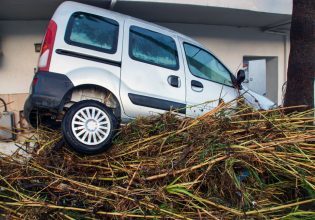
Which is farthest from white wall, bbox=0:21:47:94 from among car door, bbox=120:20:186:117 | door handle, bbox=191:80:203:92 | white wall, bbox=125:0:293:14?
door handle, bbox=191:80:203:92

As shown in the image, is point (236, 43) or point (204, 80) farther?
point (236, 43)

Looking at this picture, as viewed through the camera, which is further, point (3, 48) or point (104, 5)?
point (3, 48)

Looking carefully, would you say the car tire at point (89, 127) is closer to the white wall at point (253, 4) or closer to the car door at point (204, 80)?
the car door at point (204, 80)

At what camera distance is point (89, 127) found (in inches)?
169

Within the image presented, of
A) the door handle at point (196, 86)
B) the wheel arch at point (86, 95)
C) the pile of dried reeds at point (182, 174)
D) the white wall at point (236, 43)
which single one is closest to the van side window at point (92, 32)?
the wheel arch at point (86, 95)

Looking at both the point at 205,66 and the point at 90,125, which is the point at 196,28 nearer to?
the point at 205,66

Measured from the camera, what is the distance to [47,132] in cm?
468

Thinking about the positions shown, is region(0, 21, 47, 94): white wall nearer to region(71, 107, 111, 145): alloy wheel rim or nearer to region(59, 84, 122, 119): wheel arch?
region(59, 84, 122, 119): wheel arch

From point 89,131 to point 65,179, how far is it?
2.62 ft

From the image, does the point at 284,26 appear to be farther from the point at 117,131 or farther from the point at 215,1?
the point at 117,131

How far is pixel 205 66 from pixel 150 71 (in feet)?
3.34

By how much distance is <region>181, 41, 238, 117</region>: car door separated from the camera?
17.9 feet

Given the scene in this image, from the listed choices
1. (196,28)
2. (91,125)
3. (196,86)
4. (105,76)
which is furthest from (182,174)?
(196,28)

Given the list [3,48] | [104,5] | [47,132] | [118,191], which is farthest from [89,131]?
[3,48]
